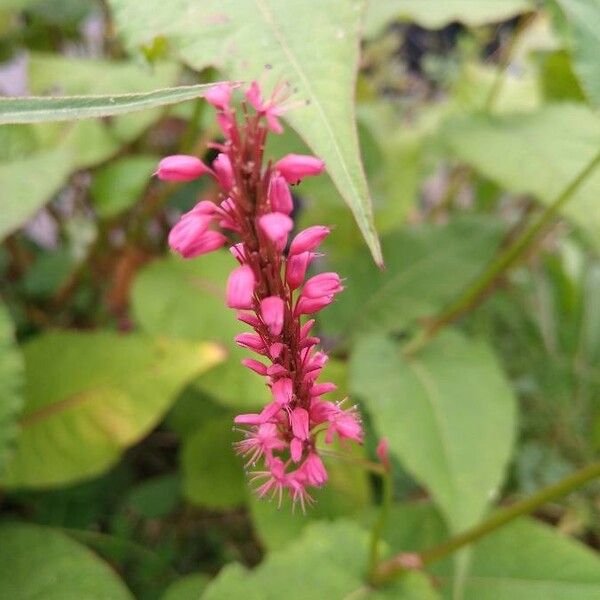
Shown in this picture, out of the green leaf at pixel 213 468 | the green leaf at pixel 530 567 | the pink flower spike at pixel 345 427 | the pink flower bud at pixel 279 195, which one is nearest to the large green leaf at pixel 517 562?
the green leaf at pixel 530 567

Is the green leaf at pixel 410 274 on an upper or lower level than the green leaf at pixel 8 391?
lower

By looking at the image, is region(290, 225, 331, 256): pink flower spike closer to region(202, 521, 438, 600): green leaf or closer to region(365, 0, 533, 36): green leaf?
region(202, 521, 438, 600): green leaf

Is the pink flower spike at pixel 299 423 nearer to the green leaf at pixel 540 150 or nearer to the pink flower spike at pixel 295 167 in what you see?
the pink flower spike at pixel 295 167

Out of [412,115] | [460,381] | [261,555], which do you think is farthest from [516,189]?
[412,115]

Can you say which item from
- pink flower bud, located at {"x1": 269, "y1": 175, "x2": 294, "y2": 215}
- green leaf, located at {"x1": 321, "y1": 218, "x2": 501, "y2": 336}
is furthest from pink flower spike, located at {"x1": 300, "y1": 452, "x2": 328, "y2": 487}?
green leaf, located at {"x1": 321, "y1": 218, "x2": 501, "y2": 336}

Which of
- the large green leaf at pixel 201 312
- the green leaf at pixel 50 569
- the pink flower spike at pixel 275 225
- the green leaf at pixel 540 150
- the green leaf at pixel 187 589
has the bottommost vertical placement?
the green leaf at pixel 187 589

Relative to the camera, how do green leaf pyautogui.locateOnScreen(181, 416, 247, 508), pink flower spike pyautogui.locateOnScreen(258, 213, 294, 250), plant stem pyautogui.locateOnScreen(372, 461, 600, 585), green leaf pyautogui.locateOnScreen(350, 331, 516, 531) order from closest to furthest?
1. pink flower spike pyautogui.locateOnScreen(258, 213, 294, 250)
2. plant stem pyautogui.locateOnScreen(372, 461, 600, 585)
3. green leaf pyautogui.locateOnScreen(350, 331, 516, 531)
4. green leaf pyautogui.locateOnScreen(181, 416, 247, 508)

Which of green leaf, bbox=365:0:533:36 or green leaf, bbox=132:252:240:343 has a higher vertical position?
green leaf, bbox=365:0:533:36
